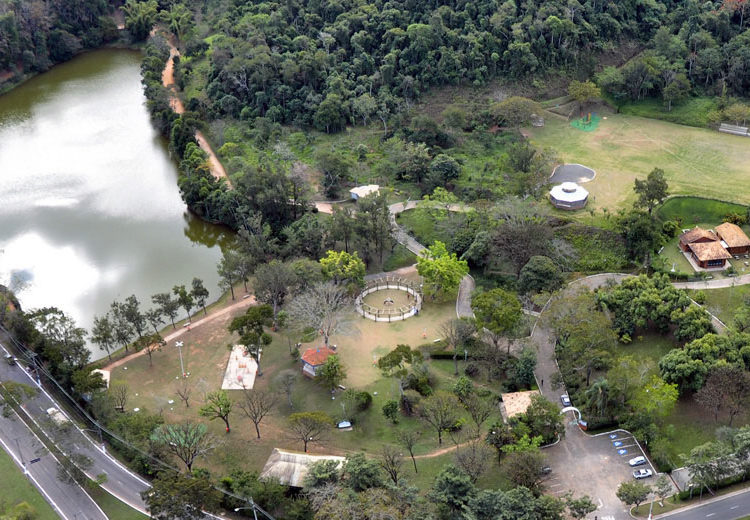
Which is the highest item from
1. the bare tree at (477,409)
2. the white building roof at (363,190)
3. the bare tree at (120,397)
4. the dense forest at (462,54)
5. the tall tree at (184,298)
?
the dense forest at (462,54)

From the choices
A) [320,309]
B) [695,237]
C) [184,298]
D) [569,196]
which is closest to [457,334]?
[320,309]

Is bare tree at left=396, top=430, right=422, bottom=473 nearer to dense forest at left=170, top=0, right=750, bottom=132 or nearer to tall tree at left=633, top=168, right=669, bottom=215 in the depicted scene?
tall tree at left=633, top=168, right=669, bottom=215

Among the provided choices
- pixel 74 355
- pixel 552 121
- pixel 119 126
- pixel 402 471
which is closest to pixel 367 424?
pixel 402 471

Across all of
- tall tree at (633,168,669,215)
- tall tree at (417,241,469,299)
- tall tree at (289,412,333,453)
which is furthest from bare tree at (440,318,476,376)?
tall tree at (633,168,669,215)

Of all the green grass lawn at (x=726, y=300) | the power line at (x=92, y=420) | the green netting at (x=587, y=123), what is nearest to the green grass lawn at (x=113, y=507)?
the power line at (x=92, y=420)

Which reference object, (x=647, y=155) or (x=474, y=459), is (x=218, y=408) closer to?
(x=474, y=459)

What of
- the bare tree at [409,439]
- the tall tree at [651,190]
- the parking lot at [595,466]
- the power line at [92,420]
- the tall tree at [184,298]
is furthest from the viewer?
the tall tree at [651,190]

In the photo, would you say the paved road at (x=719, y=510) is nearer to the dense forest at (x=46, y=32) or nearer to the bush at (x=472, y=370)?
the bush at (x=472, y=370)

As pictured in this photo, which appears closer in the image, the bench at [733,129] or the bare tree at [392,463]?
the bare tree at [392,463]
